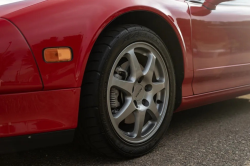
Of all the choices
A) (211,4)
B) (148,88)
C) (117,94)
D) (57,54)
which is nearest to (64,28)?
(57,54)

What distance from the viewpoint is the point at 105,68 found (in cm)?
169

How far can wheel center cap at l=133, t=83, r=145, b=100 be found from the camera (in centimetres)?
189

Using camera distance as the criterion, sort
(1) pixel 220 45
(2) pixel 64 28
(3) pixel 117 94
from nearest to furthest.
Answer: (2) pixel 64 28, (3) pixel 117 94, (1) pixel 220 45

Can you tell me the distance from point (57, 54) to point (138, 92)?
59 centimetres

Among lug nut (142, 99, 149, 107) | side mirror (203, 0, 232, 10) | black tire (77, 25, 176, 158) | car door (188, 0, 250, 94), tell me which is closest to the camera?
black tire (77, 25, 176, 158)

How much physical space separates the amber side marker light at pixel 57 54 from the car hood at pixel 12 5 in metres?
0.23

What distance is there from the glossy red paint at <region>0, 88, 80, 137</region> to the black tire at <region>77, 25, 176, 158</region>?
0.09 meters

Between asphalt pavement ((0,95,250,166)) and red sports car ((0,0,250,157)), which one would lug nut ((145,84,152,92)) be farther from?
asphalt pavement ((0,95,250,166))

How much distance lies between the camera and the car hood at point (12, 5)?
1.46 metres

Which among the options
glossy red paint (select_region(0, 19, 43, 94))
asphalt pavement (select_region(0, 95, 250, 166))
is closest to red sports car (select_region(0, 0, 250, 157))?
glossy red paint (select_region(0, 19, 43, 94))

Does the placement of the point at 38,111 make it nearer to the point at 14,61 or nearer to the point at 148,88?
the point at 14,61

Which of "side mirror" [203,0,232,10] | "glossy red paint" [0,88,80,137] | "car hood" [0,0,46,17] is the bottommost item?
"glossy red paint" [0,88,80,137]

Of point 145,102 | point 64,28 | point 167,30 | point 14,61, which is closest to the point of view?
point 14,61

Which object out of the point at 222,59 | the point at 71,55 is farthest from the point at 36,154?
the point at 222,59
